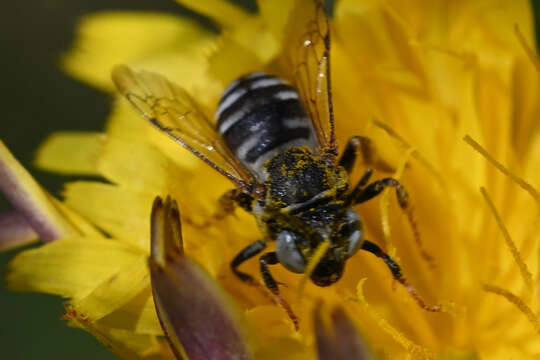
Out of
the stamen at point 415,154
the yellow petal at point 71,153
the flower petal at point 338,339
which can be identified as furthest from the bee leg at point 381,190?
the yellow petal at point 71,153

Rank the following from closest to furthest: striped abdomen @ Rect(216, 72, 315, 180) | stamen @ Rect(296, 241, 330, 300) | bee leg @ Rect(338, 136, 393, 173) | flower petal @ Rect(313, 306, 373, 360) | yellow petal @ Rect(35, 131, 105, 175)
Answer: flower petal @ Rect(313, 306, 373, 360), stamen @ Rect(296, 241, 330, 300), striped abdomen @ Rect(216, 72, 315, 180), bee leg @ Rect(338, 136, 393, 173), yellow petal @ Rect(35, 131, 105, 175)

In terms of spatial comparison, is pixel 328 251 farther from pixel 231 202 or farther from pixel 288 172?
pixel 231 202

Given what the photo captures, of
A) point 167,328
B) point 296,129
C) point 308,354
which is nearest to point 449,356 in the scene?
Answer: point 308,354

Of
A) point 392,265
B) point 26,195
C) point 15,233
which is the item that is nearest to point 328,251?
point 392,265

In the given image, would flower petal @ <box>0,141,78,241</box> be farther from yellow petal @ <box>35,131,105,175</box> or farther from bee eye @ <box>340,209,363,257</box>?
bee eye @ <box>340,209,363,257</box>

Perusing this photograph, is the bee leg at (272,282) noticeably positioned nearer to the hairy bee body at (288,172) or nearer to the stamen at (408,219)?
the hairy bee body at (288,172)

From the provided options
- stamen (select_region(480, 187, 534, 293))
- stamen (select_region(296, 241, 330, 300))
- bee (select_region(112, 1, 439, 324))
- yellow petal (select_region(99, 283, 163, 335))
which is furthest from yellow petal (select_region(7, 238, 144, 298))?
stamen (select_region(480, 187, 534, 293))

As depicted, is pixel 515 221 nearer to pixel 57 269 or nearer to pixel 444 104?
pixel 444 104
